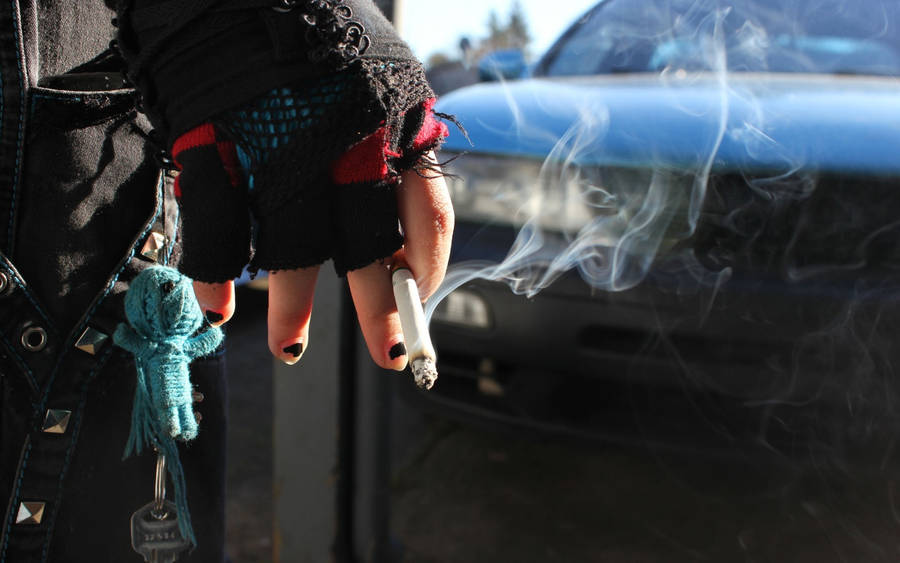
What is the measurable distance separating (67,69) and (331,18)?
0.44 m

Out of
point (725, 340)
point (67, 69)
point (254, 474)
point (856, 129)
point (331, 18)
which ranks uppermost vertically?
point (331, 18)

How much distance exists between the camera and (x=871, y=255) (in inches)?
79.0

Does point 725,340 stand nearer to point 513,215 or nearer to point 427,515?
point 513,215

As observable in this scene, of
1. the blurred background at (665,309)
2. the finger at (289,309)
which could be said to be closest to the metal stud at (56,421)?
the finger at (289,309)

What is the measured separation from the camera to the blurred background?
201 cm

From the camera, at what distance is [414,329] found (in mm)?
796

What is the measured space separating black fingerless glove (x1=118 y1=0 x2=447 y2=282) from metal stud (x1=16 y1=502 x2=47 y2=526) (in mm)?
439

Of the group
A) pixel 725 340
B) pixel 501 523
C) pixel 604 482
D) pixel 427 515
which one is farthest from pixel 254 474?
pixel 725 340

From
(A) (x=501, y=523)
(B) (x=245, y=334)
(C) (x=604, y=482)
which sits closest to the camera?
(A) (x=501, y=523)

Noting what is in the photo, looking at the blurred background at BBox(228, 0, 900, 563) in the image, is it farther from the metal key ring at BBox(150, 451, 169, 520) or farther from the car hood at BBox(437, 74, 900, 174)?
the metal key ring at BBox(150, 451, 169, 520)

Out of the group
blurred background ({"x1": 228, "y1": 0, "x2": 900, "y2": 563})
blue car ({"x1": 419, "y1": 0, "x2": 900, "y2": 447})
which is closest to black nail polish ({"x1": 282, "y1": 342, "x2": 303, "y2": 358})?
blurred background ({"x1": 228, "y1": 0, "x2": 900, "y2": 563})

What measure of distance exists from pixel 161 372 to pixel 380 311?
350 millimetres

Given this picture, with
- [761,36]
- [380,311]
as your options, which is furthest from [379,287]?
[761,36]

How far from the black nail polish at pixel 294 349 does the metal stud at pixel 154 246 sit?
324mm
